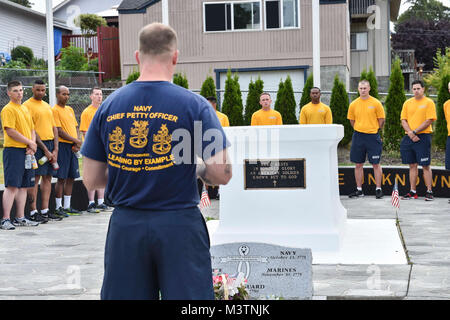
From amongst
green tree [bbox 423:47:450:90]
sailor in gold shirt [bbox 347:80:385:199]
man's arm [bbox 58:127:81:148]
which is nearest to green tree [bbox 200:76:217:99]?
sailor in gold shirt [bbox 347:80:385:199]

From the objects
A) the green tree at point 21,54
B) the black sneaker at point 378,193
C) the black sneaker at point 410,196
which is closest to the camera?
the black sneaker at point 410,196

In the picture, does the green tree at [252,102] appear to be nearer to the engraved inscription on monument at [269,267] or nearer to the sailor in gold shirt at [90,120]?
the sailor in gold shirt at [90,120]

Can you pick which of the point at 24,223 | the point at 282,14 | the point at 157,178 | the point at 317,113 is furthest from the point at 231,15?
the point at 157,178

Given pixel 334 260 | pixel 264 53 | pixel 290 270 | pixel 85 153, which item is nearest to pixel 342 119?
pixel 264 53

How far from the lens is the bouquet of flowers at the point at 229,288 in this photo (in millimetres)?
4234

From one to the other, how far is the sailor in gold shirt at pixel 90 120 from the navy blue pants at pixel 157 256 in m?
8.58

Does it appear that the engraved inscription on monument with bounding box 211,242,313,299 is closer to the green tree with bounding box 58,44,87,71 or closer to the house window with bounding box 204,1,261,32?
the house window with bounding box 204,1,261,32

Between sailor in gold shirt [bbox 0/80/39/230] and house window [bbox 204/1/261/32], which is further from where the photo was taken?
house window [bbox 204/1/261/32]

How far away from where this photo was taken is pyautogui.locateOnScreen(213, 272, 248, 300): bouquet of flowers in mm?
4234

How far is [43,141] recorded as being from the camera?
34.5ft

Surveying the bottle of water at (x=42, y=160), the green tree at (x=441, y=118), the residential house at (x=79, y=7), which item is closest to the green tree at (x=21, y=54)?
the residential house at (x=79, y=7)

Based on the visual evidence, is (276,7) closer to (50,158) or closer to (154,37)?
(50,158)

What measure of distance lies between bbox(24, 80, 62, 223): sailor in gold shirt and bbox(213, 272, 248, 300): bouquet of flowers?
6605 millimetres

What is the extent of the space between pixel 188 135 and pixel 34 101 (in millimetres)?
7806
